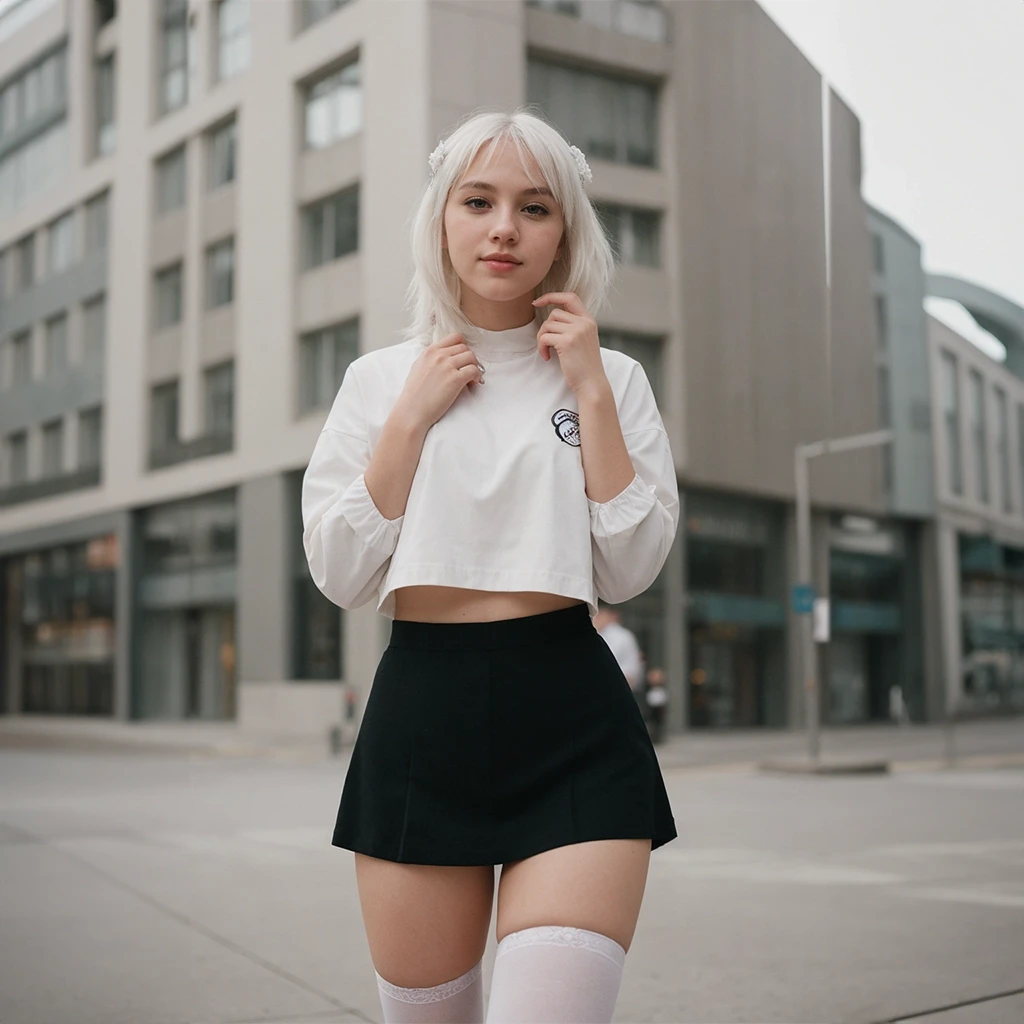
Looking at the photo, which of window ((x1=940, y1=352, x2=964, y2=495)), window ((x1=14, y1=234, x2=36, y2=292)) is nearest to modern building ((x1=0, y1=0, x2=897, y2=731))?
window ((x1=940, y1=352, x2=964, y2=495))

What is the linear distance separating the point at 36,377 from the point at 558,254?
3428 cm

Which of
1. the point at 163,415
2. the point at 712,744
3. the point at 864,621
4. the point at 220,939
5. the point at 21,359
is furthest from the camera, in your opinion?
the point at 21,359

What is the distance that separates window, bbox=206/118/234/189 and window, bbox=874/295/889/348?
1302cm

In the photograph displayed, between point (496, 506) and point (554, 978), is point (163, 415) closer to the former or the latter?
point (496, 506)

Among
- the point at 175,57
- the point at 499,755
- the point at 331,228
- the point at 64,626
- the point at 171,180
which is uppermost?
the point at 175,57

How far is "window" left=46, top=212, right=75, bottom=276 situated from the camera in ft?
105

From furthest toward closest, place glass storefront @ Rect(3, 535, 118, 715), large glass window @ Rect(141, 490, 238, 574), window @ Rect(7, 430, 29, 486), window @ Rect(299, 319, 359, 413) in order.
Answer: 1. window @ Rect(7, 430, 29, 486)
2. glass storefront @ Rect(3, 535, 118, 715)
3. large glass window @ Rect(141, 490, 238, 574)
4. window @ Rect(299, 319, 359, 413)

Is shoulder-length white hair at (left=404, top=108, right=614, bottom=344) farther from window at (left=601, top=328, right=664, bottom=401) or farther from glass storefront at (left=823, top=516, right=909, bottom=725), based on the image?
glass storefront at (left=823, top=516, right=909, bottom=725)

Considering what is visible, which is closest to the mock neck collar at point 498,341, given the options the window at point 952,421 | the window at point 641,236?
the window at point 952,421

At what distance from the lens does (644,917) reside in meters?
5.71

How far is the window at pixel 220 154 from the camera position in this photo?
2467 centimetres

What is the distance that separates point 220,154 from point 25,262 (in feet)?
A: 39.7

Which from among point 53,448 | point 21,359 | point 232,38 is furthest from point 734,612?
point 21,359

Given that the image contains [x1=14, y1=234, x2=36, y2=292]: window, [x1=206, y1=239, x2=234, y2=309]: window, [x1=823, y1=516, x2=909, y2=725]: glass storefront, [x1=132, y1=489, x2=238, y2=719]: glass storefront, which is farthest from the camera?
Result: [x1=14, y1=234, x2=36, y2=292]: window
